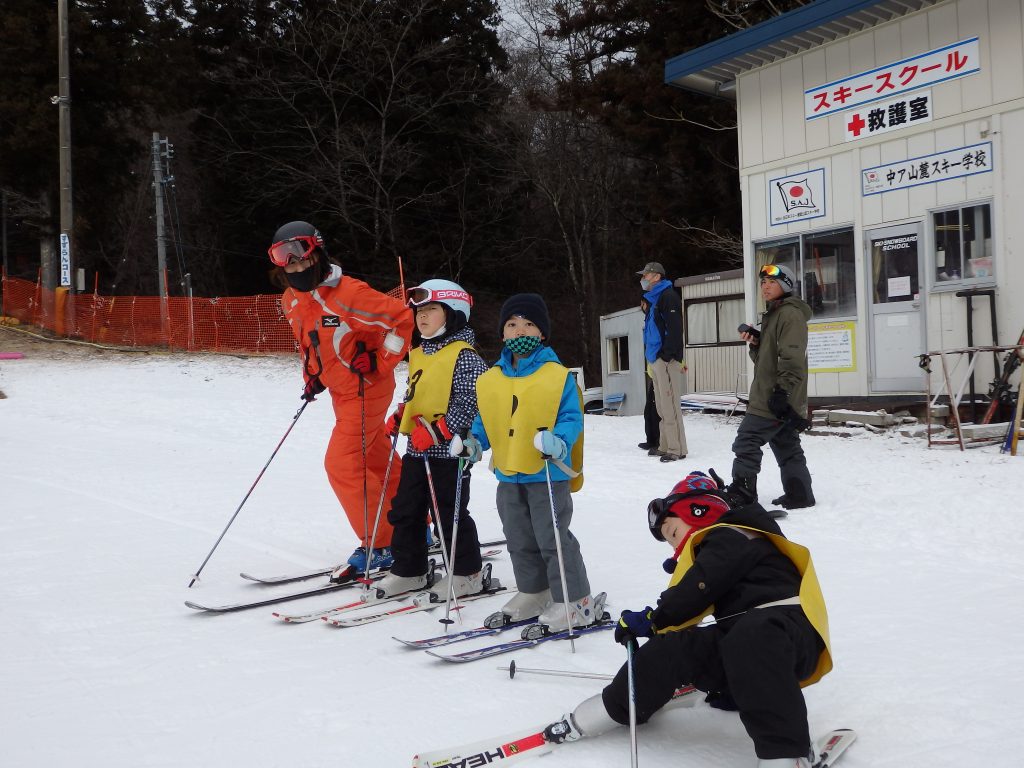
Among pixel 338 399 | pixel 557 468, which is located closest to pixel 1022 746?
pixel 557 468

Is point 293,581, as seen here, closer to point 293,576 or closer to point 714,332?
point 293,576

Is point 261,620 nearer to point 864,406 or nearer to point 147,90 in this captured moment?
point 864,406

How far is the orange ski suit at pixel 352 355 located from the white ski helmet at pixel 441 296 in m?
0.44

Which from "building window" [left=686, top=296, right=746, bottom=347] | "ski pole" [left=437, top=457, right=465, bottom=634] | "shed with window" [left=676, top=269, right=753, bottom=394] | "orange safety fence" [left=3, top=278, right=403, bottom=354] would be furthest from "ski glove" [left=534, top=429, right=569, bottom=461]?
"orange safety fence" [left=3, top=278, right=403, bottom=354]

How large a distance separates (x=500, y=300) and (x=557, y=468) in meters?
24.7

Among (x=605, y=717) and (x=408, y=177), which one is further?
(x=408, y=177)

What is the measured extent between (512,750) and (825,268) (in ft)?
30.5

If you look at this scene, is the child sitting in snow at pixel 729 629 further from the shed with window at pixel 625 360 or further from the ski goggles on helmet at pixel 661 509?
the shed with window at pixel 625 360

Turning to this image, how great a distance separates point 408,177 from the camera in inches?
1038

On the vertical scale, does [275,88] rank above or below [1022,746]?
above

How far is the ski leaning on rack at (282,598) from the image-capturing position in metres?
4.50

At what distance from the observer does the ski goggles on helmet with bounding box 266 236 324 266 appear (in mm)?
4934

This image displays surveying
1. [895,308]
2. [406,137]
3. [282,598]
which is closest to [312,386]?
[282,598]

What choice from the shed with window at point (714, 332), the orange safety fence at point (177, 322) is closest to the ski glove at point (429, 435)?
the shed with window at point (714, 332)
